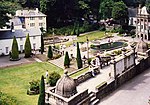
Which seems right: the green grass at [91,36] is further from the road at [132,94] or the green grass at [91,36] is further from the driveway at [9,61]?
the road at [132,94]

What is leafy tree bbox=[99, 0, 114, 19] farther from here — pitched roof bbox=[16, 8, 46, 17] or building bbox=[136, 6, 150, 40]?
pitched roof bbox=[16, 8, 46, 17]

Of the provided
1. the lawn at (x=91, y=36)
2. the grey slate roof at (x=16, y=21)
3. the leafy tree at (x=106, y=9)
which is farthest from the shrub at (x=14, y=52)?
the leafy tree at (x=106, y=9)

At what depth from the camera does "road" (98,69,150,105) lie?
2857 cm

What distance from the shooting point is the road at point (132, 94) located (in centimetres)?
2857

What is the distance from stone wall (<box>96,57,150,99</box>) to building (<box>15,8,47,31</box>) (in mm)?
50629

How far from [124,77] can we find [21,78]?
1697cm

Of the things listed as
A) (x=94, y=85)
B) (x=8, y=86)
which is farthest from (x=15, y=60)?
(x=94, y=85)

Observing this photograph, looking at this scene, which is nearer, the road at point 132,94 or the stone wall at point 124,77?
the road at point 132,94

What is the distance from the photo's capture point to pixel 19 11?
84625mm

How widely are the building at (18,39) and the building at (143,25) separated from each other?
28.6 metres

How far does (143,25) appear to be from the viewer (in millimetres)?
79062

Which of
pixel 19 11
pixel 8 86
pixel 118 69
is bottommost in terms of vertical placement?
pixel 8 86

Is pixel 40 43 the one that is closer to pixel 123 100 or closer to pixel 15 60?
pixel 15 60

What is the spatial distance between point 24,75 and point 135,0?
78.0m
